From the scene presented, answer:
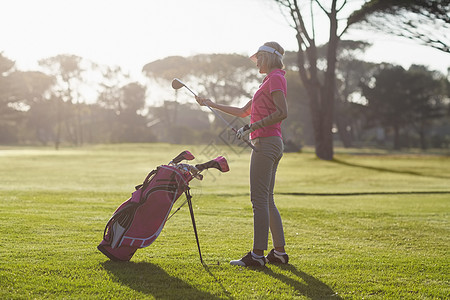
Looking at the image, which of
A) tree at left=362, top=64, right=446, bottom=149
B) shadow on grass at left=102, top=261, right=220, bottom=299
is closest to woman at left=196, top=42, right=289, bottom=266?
shadow on grass at left=102, top=261, right=220, bottom=299

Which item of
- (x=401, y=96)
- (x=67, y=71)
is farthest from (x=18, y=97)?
(x=401, y=96)

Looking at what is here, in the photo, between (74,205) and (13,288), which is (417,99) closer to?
(74,205)

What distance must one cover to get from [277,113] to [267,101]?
7.8 inches

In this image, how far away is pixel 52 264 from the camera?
4695 mm

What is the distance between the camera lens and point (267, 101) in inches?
190

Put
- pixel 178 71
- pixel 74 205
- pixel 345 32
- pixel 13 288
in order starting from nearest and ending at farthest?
pixel 13 288 → pixel 74 205 → pixel 345 32 → pixel 178 71

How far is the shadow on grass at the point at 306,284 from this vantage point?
4164mm

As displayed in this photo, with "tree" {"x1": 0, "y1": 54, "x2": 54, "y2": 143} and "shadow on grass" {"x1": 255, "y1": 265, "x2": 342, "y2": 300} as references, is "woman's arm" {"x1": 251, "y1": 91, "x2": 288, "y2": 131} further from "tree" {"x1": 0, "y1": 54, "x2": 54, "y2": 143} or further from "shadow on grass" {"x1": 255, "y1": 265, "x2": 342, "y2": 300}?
"tree" {"x1": 0, "y1": 54, "x2": 54, "y2": 143}

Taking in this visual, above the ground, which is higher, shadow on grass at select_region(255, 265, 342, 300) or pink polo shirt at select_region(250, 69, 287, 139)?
pink polo shirt at select_region(250, 69, 287, 139)

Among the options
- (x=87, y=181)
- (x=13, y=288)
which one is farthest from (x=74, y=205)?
(x=87, y=181)

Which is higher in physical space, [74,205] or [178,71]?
[178,71]

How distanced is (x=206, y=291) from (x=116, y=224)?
1.15m

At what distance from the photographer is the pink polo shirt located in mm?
4742

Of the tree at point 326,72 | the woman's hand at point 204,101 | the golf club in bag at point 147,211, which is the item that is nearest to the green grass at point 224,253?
the golf club in bag at point 147,211
